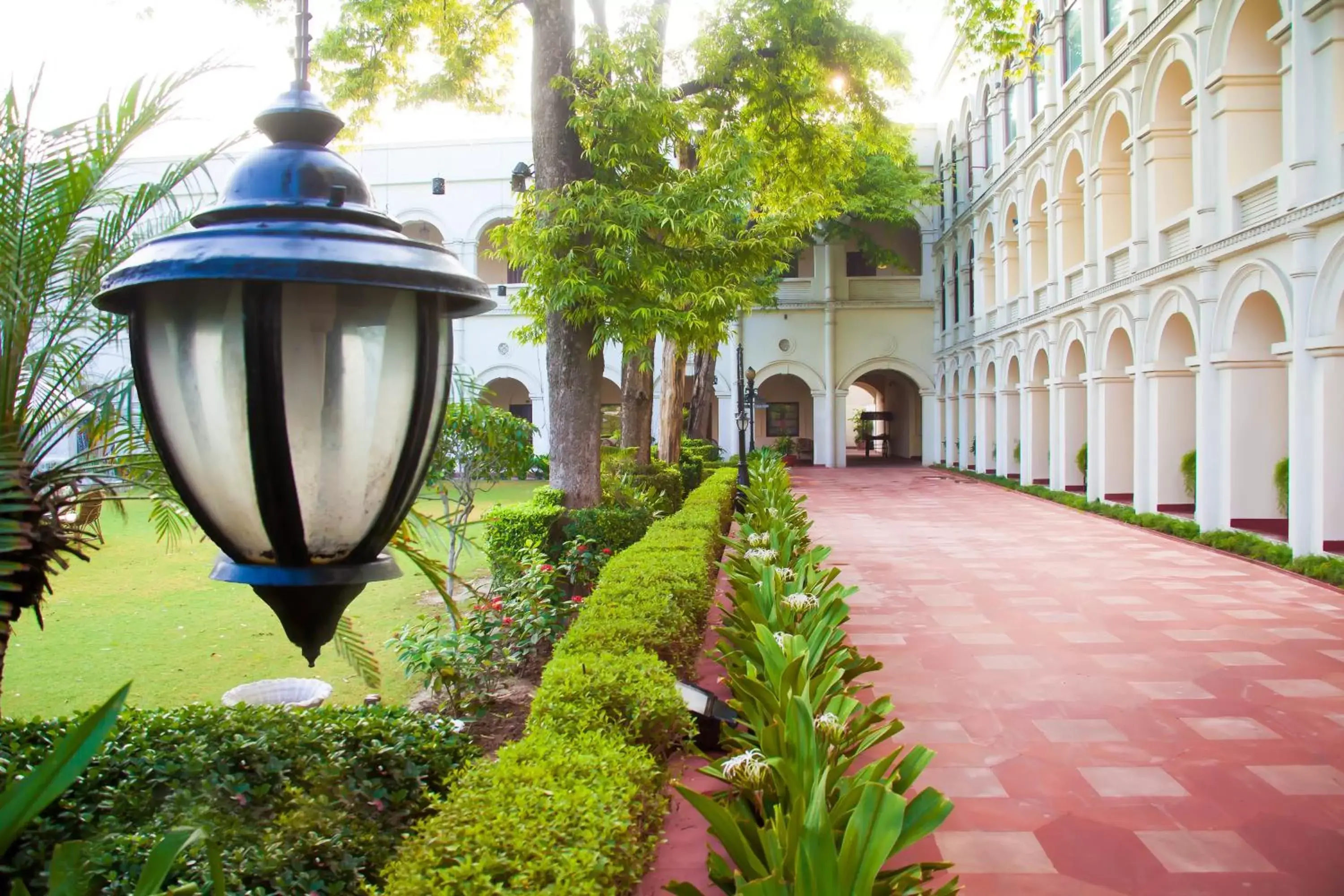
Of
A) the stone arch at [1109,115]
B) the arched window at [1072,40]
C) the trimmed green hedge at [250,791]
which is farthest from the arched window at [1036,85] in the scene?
the trimmed green hedge at [250,791]

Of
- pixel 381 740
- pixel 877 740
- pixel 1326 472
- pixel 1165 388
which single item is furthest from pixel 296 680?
pixel 1165 388

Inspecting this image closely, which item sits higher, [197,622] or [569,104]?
[569,104]

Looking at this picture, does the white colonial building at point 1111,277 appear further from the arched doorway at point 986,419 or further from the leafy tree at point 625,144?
the leafy tree at point 625,144

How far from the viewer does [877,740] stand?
3352mm

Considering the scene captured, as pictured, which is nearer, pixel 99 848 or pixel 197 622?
pixel 99 848

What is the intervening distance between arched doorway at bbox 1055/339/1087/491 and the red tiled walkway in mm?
6700

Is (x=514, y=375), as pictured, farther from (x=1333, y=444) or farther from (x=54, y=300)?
(x=54, y=300)

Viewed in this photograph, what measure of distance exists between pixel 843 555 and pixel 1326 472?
4777 millimetres

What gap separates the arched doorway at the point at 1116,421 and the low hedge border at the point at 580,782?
11783mm

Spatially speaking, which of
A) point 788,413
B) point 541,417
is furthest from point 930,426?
point 541,417

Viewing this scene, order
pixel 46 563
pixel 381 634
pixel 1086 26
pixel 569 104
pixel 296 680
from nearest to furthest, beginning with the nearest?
pixel 46 563
pixel 296 680
pixel 381 634
pixel 569 104
pixel 1086 26

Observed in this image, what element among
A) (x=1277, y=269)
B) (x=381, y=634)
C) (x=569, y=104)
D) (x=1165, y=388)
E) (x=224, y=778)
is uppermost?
(x=569, y=104)

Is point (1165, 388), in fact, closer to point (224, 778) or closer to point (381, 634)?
point (381, 634)

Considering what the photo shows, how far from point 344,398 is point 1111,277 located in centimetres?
1519
